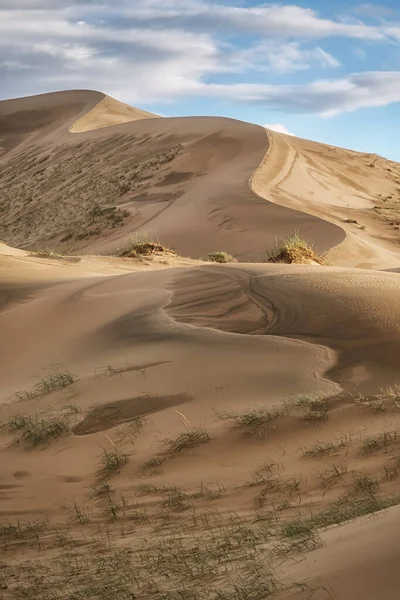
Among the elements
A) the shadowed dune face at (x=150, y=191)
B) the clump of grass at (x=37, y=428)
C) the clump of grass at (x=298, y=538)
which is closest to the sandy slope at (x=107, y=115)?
the shadowed dune face at (x=150, y=191)

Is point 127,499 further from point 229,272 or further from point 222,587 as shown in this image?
point 229,272

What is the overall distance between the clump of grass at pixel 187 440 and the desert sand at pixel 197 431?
0.05 feet

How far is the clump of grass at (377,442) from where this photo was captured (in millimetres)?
4859

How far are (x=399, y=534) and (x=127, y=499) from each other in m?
2.28

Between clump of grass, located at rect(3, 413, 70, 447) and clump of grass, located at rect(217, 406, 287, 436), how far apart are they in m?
1.20

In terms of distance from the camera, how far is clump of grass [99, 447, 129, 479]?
5.34m

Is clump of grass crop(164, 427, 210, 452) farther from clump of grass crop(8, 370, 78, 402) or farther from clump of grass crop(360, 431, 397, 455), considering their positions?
clump of grass crop(8, 370, 78, 402)

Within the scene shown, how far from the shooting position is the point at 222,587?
3268mm

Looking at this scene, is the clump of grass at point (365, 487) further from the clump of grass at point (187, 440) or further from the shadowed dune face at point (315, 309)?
the shadowed dune face at point (315, 309)

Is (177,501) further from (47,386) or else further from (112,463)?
(47,386)

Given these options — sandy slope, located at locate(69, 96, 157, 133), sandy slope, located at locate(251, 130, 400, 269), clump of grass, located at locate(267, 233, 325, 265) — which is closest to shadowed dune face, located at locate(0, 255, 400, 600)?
clump of grass, located at locate(267, 233, 325, 265)

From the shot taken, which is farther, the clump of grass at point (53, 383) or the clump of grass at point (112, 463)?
the clump of grass at point (53, 383)

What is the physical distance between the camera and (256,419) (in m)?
5.62

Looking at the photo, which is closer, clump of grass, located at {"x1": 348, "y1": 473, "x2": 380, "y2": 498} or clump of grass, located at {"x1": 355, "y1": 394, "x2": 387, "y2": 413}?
clump of grass, located at {"x1": 348, "y1": 473, "x2": 380, "y2": 498}
